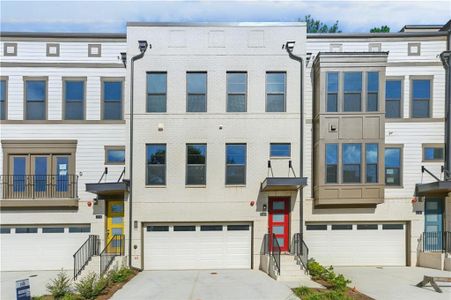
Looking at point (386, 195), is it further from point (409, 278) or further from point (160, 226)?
point (160, 226)

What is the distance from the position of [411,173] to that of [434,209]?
5.82 ft

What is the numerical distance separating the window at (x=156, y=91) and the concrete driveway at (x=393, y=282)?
30.9ft

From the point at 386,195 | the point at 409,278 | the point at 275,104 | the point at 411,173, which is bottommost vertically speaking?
the point at 409,278

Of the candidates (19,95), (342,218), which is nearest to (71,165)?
(19,95)

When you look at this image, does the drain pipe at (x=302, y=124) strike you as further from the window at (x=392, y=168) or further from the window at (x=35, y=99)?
the window at (x=35, y=99)

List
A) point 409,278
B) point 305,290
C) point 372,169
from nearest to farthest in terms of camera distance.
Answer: point 305,290, point 409,278, point 372,169

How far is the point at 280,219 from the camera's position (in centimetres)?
1455

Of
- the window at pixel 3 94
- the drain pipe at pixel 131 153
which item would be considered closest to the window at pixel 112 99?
the drain pipe at pixel 131 153

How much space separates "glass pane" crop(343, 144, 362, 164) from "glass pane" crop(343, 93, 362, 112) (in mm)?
1413

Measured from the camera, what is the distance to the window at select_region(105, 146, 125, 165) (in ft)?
49.0

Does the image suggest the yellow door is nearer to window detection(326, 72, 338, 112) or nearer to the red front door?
the red front door

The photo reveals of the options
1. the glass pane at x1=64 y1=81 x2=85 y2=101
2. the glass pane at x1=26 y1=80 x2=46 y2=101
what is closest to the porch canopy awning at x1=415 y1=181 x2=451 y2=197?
the glass pane at x1=64 y1=81 x2=85 y2=101

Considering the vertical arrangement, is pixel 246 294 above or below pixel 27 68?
below

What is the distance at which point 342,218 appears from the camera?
14.8 m
